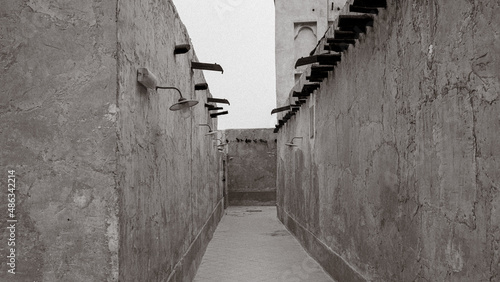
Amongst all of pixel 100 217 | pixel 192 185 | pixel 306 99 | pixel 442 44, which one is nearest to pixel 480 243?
pixel 442 44

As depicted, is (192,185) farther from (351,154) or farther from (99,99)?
(99,99)

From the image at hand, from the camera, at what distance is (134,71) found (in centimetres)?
338

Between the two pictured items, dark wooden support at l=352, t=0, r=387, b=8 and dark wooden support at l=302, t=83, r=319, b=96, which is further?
dark wooden support at l=302, t=83, r=319, b=96

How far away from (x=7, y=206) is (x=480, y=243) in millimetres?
2808

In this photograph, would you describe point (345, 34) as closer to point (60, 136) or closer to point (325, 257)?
point (60, 136)

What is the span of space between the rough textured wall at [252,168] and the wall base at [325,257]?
887 centimetres

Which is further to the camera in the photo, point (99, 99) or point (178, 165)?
point (178, 165)

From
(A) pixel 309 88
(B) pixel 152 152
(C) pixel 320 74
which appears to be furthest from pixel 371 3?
(A) pixel 309 88

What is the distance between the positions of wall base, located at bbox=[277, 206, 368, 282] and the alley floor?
0.11 metres

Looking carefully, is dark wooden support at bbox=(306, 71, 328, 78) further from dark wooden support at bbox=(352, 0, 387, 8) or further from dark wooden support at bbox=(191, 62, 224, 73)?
dark wooden support at bbox=(352, 0, 387, 8)

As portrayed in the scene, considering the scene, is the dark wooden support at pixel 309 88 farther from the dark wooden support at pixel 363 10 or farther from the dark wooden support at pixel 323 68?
the dark wooden support at pixel 363 10

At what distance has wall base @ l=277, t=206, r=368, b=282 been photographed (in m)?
5.50

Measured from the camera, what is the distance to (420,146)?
3354 millimetres

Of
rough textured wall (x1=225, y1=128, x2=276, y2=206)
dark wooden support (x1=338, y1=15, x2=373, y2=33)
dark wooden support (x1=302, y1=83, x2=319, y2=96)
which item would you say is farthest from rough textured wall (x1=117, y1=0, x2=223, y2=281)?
rough textured wall (x1=225, y1=128, x2=276, y2=206)
